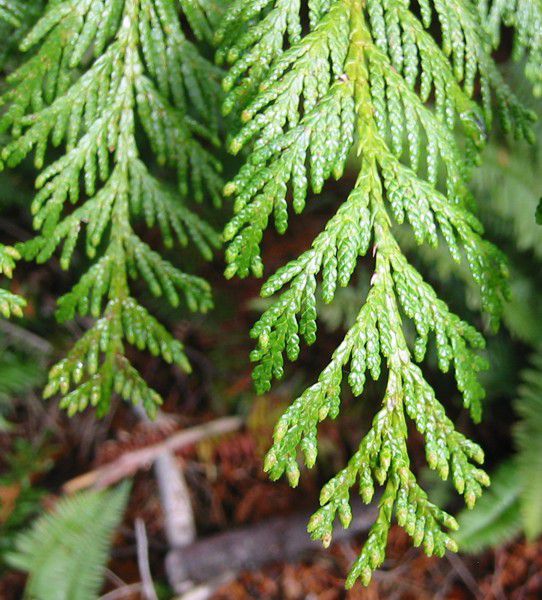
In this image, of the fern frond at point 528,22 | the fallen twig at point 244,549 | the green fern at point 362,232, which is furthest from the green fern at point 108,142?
the fallen twig at point 244,549

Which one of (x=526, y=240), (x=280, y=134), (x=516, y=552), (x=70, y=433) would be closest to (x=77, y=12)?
(x=280, y=134)

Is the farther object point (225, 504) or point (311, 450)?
point (225, 504)

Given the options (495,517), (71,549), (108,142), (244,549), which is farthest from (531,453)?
(108,142)

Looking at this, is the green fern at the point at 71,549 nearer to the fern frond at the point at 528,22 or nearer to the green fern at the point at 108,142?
the green fern at the point at 108,142

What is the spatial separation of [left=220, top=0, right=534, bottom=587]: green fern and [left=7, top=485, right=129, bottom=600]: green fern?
2081 mm

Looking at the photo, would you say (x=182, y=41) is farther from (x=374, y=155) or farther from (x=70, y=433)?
(x=70, y=433)

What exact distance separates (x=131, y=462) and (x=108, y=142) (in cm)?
217

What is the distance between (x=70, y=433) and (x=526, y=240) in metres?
2.68

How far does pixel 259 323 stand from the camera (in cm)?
120

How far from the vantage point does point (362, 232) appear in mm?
1275

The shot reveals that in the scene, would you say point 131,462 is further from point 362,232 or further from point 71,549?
point 362,232

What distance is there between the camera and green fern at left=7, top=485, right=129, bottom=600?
2906mm

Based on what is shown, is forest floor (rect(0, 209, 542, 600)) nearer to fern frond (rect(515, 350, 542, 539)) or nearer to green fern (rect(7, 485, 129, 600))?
green fern (rect(7, 485, 129, 600))

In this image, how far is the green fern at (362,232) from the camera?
119 cm
